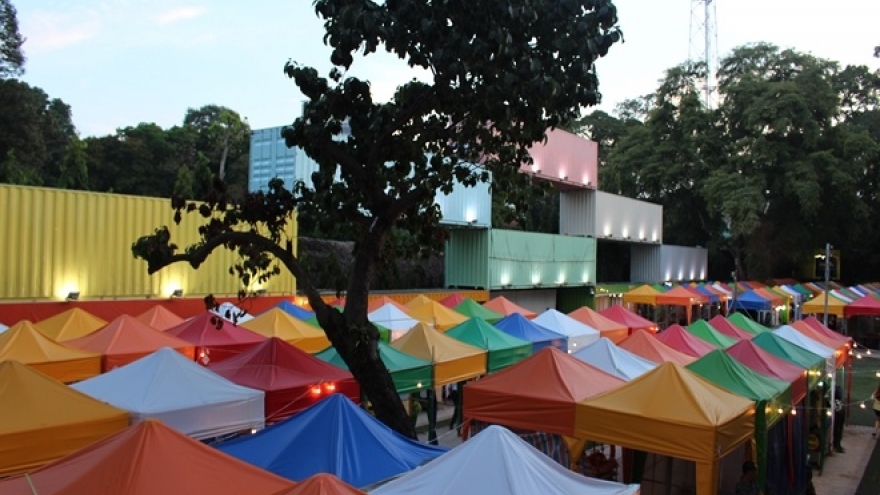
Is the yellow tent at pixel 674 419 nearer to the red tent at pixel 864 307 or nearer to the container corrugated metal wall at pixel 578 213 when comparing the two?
the red tent at pixel 864 307

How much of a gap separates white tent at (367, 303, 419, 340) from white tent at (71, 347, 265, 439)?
25.9 ft

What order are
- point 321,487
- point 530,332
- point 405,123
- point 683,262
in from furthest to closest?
1. point 683,262
2. point 530,332
3. point 405,123
4. point 321,487

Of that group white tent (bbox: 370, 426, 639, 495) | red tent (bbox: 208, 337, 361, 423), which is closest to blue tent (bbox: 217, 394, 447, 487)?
white tent (bbox: 370, 426, 639, 495)

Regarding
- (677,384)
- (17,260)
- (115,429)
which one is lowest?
(115,429)

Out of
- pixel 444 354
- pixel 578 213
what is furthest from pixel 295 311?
pixel 578 213

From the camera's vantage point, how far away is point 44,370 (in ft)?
31.4

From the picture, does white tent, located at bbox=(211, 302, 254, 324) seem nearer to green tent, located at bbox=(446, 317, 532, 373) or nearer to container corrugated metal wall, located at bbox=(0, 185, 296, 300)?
container corrugated metal wall, located at bbox=(0, 185, 296, 300)

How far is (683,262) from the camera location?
42.5 meters

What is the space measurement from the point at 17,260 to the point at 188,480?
1290 cm

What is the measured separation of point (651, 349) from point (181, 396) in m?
7.79

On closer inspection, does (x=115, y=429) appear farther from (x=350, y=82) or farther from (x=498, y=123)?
(x=498, y=123)

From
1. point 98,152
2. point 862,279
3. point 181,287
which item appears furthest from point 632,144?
point 181,287

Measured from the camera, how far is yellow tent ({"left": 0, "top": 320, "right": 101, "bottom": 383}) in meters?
9.59

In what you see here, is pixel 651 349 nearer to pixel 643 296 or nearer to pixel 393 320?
pixel 393 320
